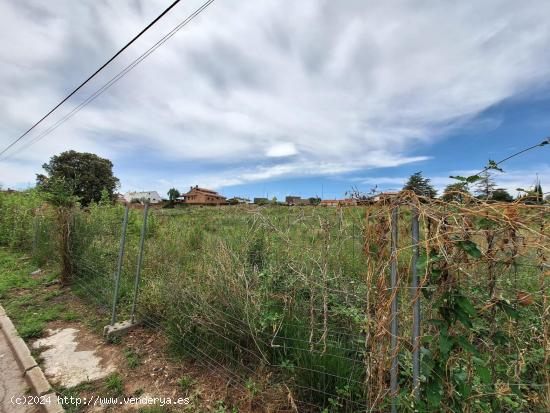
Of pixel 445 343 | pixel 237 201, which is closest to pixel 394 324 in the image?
pixel 445 343

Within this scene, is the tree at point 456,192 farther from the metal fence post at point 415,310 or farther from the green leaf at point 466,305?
the green leaf at point 466,305

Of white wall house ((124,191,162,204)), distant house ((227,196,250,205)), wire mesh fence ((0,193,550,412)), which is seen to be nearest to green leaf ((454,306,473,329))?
wire mesh fence ((0,193,550,412))

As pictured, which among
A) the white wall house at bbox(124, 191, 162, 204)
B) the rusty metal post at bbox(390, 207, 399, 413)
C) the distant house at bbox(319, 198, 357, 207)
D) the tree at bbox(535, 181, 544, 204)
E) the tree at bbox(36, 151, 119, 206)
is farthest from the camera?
the tree at bbox(36, 151, 119, 206)

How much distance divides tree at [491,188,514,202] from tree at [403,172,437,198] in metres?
0.24

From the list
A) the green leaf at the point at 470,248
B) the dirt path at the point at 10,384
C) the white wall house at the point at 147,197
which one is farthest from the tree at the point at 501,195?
the dirt path at the point at 10,384

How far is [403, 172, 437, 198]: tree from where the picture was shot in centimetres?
144

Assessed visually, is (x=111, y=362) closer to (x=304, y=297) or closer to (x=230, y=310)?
(x=230, y=310)

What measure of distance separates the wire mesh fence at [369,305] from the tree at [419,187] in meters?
0.06

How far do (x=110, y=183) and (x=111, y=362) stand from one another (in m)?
42.5

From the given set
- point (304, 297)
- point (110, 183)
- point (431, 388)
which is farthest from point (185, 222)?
point (110, 183)

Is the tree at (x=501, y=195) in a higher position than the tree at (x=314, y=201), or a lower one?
lower

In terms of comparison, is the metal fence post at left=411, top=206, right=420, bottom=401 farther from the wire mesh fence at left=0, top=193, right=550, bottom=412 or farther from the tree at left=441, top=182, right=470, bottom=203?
the tree at left=441, top=182, right=470, bottom=203

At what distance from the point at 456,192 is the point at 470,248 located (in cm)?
27

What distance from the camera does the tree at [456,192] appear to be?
1.31m
